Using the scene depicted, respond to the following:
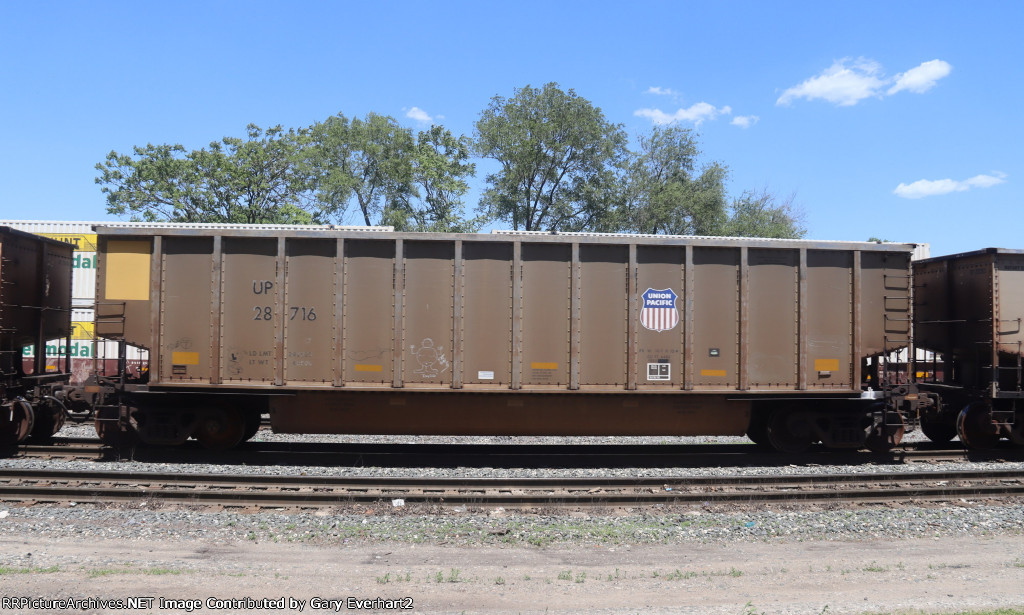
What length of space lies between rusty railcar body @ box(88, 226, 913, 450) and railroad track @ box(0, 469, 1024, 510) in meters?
1.51

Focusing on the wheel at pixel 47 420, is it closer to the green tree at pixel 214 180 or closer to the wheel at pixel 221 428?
the wheel at pixel 221 428

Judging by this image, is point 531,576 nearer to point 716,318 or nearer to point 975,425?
point 716,318

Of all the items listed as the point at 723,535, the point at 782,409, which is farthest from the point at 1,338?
the point at 782,409

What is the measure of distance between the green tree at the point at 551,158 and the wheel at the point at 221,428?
115 feet

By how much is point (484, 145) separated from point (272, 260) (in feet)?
122

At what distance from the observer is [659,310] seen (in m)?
10.2

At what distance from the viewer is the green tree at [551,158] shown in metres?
44.1

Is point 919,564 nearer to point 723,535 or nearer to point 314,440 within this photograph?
point 723,535

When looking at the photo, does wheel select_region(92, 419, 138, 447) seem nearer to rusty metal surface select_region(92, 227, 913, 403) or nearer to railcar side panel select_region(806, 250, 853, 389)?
rusty metal surface select_region(92, 227, 913, 403)

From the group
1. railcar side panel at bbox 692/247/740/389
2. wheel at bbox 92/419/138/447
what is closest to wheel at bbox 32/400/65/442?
wheel at bbox 92/419/138/447

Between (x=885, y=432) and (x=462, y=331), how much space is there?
24.4 feet

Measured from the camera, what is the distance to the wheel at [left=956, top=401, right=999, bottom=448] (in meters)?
11.0

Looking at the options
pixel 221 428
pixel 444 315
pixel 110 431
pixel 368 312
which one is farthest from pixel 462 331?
pixel 110 431

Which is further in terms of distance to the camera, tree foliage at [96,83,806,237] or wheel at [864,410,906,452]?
tree foliage at [96,83,806,237]
